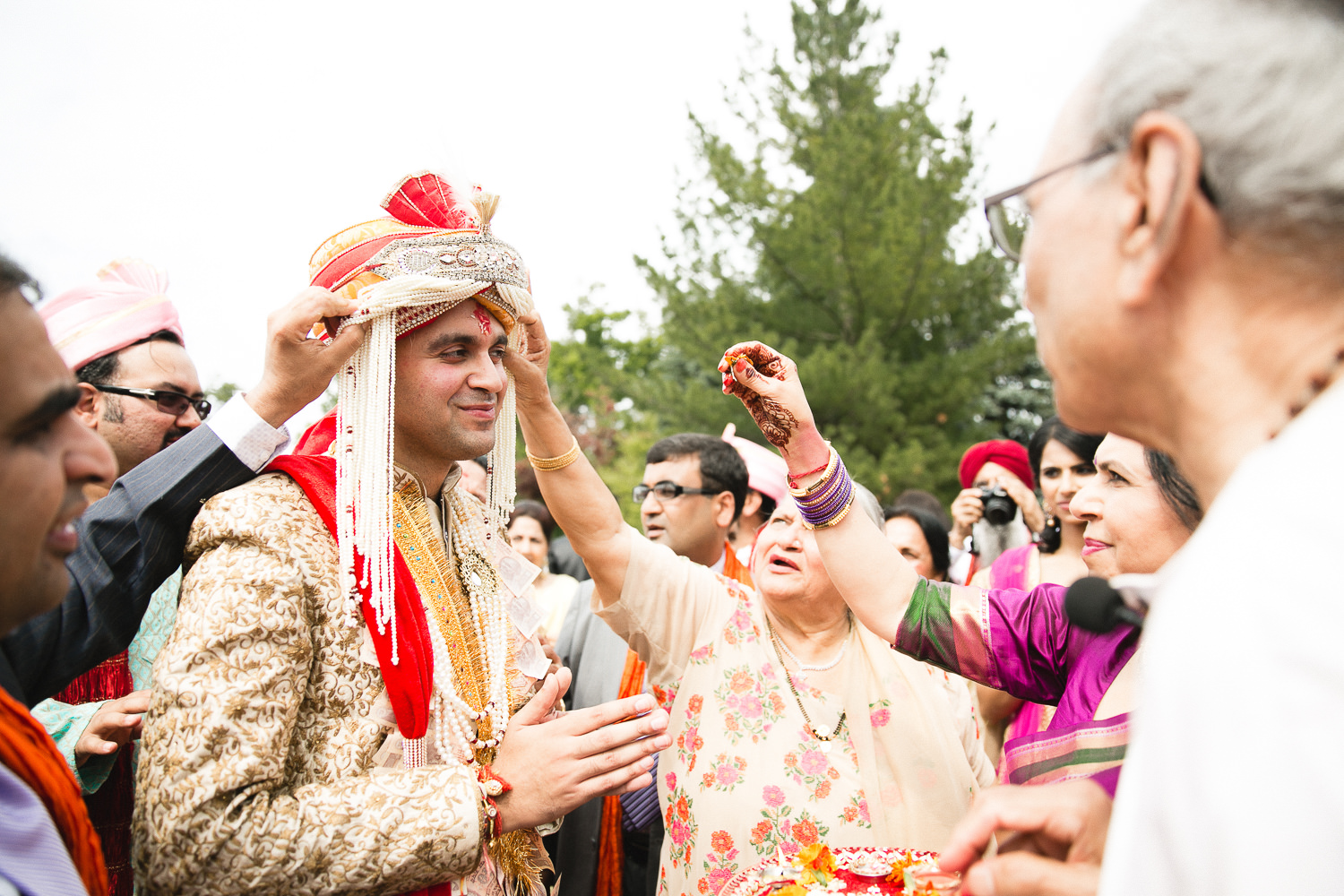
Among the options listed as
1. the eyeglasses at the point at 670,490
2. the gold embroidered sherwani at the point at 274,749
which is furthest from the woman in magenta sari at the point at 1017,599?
the eyeglasses at the point at 670,490

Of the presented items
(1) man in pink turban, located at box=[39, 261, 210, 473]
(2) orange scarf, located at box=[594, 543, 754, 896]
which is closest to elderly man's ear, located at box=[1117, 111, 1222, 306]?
(1) man in pink turban, located at box=[39, 261, 210, 473]

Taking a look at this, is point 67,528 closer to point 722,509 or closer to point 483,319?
point 483,319

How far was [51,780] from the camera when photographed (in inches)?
53.0

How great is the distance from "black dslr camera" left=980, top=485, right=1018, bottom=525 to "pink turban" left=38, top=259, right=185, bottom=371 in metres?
4.50

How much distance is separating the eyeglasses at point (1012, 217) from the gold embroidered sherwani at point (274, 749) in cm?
153

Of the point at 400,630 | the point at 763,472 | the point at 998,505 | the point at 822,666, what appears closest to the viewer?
the point at 400,630

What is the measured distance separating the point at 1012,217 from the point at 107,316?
2.76 metres

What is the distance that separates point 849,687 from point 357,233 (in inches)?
83.7

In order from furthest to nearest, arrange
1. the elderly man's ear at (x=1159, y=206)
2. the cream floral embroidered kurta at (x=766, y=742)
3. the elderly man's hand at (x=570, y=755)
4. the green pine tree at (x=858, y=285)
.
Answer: the green pine tree at (x=858, y=285) < the cream floral embroidered kurta at (x=766, y=742) < the elderly man's hand at (x=570, y=755) < the elderly man's ear at (x=1159, y=206)

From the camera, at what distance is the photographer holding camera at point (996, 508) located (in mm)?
5152

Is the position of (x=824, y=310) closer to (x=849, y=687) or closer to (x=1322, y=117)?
(x=849, y=687)

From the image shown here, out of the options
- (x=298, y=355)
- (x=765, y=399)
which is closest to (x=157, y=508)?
(x=298, y=355)

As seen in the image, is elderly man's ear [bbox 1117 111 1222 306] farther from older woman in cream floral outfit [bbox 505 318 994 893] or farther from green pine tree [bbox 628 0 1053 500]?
green pine tree [bbox 628 0 1053 500]

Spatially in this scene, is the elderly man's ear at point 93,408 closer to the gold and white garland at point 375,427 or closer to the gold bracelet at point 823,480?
the gold and white garland at point 375,427
